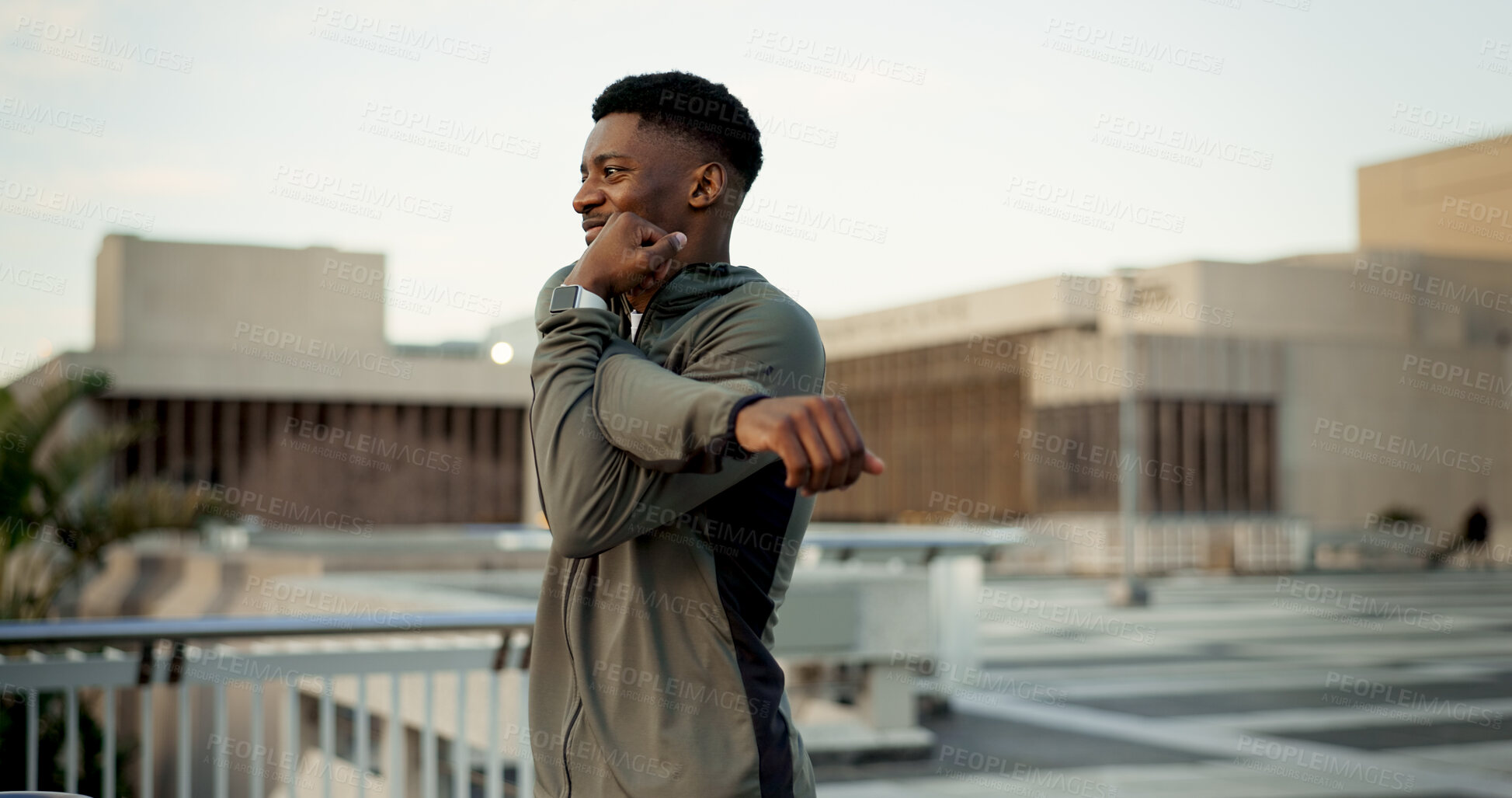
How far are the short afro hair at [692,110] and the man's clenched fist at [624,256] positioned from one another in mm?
154

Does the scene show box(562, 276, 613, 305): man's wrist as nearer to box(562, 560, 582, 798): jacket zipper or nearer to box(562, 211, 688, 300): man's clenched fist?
box(562, 211, 688, 300): man's clenched fist

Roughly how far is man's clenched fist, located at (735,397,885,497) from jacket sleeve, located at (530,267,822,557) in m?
0.18

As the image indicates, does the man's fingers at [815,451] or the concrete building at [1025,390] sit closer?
the man's fingers at [815,451]

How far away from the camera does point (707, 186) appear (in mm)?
1834

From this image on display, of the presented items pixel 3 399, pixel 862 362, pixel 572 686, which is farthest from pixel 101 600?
pixel 862 362

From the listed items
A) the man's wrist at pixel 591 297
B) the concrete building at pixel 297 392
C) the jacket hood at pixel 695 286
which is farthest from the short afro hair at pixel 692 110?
the concrete building at pixel 297 392

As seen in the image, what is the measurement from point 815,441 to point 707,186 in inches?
23.7

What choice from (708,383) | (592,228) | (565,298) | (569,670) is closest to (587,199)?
(592,228)

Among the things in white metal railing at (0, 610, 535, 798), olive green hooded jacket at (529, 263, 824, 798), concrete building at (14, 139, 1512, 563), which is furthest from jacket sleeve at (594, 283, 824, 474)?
concrete building at (14, 139, 1512, 563)

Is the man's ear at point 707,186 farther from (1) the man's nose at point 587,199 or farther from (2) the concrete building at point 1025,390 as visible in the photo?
(2) the concrete building at point 1025,390

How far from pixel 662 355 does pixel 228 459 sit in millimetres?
43105

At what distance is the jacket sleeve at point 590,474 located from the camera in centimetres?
160

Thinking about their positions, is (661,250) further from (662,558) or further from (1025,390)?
(1025,390)

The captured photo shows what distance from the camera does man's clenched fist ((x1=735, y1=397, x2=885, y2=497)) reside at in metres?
1.34
